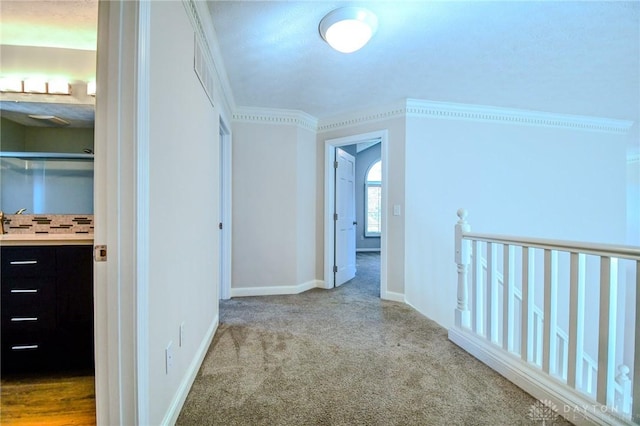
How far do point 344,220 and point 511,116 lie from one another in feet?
8.13

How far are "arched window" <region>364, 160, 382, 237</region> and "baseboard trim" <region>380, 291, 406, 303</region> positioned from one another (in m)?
4.18

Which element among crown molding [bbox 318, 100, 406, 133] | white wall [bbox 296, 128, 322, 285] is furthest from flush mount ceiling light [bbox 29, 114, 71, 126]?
crown molding [bbox 318, 100, 406, 133]

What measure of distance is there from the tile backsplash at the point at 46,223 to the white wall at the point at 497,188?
119 inches

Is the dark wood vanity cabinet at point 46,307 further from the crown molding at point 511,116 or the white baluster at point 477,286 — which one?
the crown molding at point 511,116

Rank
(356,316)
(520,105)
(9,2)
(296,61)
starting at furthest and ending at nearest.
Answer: (520,105)
(356,316)
(296,61)
(9,2)

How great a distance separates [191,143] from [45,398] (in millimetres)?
1620

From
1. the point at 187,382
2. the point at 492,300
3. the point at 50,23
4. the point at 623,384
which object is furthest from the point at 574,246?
the point at 50,23

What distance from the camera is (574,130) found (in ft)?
12.1

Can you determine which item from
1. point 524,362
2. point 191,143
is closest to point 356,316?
point 524,362

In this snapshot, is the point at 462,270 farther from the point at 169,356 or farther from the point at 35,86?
the point at 35,86

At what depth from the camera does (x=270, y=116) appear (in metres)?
3.46

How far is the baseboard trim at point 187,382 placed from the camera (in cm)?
133

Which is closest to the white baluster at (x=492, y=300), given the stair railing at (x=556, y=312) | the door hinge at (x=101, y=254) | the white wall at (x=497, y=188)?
the stair railing at (x=556, y=312)

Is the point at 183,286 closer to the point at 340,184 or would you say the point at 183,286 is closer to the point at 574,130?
the point at 340,184
